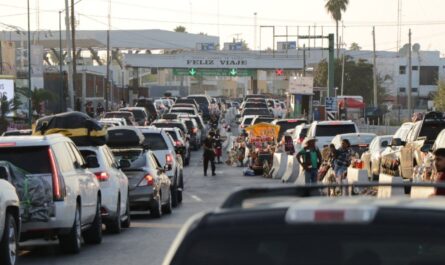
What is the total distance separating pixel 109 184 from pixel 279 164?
77.2 feet

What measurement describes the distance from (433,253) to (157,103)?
93106 millimetres

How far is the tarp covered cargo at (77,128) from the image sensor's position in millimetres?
24328

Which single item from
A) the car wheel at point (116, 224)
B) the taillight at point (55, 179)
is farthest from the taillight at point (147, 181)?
the taillight at point (55, 179)

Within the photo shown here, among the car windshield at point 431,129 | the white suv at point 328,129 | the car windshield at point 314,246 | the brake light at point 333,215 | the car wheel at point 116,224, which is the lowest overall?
the car wheel at point 116,224

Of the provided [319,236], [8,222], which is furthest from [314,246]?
[8,222]

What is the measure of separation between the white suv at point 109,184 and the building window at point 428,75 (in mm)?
136980

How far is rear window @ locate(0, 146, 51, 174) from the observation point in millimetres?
16750

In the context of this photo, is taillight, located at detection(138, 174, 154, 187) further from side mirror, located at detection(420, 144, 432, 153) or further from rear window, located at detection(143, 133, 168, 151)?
rear window, located at detection(143, 133, 168, 151)

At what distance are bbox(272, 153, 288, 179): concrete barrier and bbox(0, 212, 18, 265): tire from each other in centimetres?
2764

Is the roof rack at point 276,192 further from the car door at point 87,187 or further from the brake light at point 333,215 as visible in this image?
the car door at point 87,187

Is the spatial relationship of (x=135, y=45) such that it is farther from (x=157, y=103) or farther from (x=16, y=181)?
(x=16, y=181)

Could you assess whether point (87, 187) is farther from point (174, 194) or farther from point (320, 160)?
point (320, 160)

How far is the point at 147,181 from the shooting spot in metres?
24.4

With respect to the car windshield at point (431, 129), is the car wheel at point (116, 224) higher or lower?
lower
